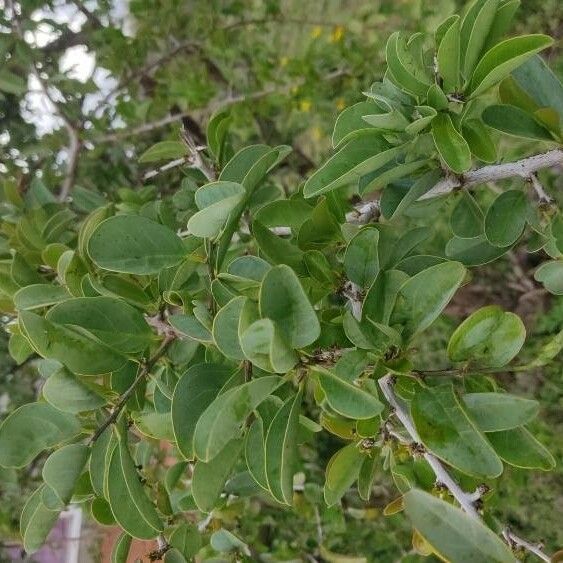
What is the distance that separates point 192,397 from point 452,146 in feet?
1.17

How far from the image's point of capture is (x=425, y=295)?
60cm

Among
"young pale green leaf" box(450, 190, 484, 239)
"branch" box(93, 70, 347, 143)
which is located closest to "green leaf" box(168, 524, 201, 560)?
"young pale green leaf" box(450, 190, 484, 239)

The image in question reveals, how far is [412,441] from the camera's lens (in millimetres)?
743

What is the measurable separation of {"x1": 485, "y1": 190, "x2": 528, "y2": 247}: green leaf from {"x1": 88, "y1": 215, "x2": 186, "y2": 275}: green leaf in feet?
1.16

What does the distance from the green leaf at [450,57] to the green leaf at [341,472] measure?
44 cm

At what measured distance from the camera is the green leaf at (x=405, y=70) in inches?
24.6

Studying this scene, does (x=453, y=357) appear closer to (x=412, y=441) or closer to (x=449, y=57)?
(x=412, y=441)

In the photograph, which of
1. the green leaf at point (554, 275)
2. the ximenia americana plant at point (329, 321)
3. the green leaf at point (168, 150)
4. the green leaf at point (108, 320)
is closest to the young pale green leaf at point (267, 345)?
the ximenia americana plant at point (329, 321)

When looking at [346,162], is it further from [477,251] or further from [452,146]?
[477,251]

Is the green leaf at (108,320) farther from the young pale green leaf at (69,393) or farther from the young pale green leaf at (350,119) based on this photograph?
the young pale green leaf at (350,119)

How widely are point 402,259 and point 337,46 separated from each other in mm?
1469

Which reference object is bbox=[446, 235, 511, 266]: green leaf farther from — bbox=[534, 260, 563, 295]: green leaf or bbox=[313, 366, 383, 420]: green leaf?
bbox=[313, 366, 383, 420]: green leaf

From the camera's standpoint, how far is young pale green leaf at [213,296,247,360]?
574 mm

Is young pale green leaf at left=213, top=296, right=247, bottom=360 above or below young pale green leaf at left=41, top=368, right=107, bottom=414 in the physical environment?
above
